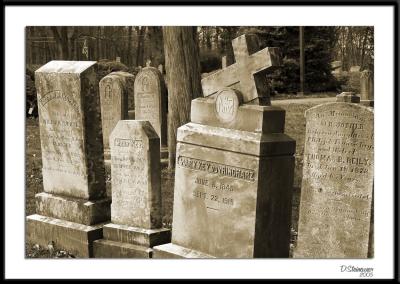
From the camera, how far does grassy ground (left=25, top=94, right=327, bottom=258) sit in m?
7.12

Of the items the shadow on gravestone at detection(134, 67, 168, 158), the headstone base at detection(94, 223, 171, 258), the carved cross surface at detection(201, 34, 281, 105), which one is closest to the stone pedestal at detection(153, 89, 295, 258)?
the carved cross surface at detection(201, 34, 281, 105)

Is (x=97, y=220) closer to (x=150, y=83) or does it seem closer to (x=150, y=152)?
(x=150, y=152)

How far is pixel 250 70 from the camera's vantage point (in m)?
5.55

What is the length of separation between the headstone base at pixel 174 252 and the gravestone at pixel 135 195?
147mm

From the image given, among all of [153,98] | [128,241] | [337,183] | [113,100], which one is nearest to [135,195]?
[128,241]

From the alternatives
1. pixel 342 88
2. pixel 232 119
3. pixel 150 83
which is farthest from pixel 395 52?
pixel 342 88

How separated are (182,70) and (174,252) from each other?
5.26 metres

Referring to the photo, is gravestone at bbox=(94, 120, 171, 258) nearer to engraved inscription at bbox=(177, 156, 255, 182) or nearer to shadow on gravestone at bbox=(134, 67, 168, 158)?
engraved inscription at bbox=(177, 156, 255, 182)

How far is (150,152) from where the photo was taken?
6.29 meters

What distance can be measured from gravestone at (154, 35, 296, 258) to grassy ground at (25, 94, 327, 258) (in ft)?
5.53

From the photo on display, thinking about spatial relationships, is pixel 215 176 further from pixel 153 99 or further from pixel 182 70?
pixel 153 99

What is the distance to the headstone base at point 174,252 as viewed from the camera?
5832 millimetres

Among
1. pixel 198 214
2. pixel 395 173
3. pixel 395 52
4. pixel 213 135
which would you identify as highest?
pixel 395 52

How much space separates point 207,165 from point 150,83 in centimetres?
657
